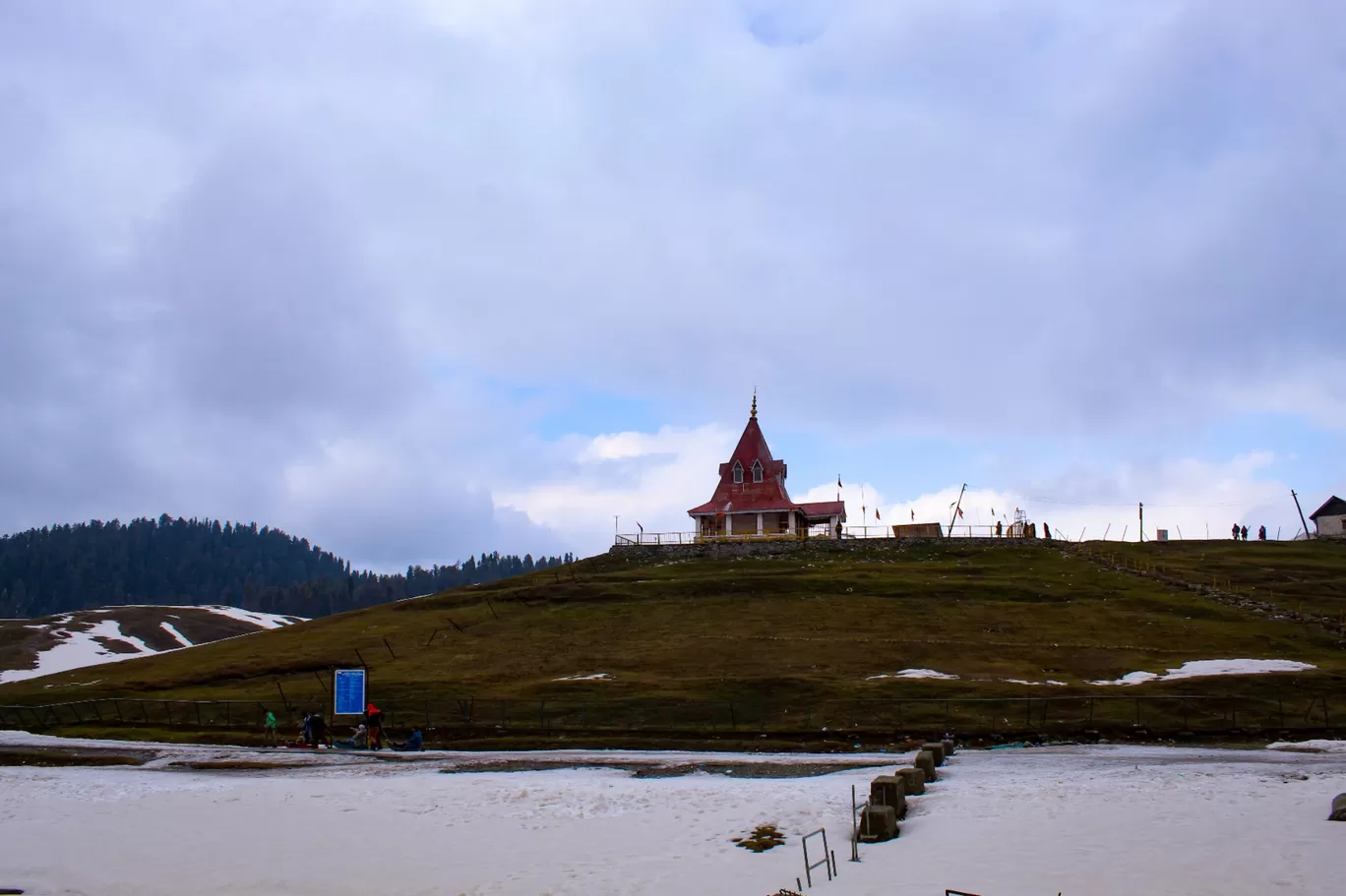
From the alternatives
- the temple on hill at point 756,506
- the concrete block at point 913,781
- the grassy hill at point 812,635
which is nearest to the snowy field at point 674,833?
the concrete block at point 913,781

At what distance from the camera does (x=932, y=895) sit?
50.7 feet

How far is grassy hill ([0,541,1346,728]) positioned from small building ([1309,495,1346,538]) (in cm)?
2059

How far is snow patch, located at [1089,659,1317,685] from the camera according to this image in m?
48.2

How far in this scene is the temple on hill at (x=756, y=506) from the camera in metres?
106

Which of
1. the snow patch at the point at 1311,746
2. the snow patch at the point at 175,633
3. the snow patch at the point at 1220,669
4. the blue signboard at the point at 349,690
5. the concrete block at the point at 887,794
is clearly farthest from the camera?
the snow patch at the point at 175,633

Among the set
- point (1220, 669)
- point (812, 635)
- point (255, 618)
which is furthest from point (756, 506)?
point (255, 618)

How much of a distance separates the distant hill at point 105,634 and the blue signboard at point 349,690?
8450 centimetres

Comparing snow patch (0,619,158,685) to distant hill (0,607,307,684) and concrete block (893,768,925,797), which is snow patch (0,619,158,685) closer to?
distant hill (0,607,307,684)

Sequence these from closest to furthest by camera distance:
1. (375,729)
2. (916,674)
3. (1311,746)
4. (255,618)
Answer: (1311,746), (375,729), (916,674), (255,618)

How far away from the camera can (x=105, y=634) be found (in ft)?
477

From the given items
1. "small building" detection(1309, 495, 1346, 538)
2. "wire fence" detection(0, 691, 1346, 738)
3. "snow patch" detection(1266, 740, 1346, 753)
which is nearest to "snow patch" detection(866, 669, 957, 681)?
"wire fence" detection(0, 691, 1346, 738)

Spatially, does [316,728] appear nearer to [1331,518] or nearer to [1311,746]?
[1311,746]

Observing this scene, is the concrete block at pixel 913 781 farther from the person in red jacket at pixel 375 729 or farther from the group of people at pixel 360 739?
the person in red jacket at pixel 375 729

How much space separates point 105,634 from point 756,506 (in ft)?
340
